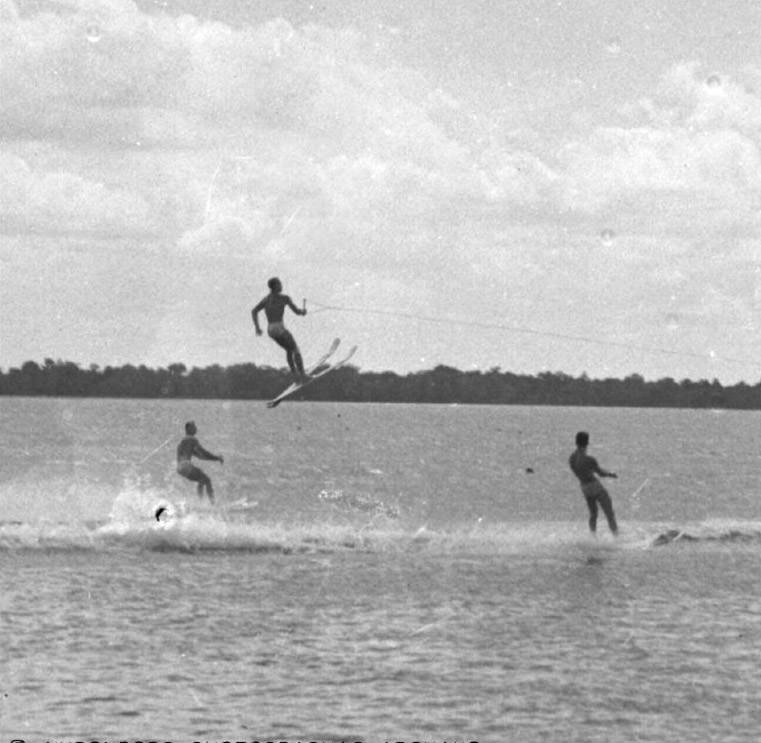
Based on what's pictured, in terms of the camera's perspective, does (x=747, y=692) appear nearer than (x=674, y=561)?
Yes

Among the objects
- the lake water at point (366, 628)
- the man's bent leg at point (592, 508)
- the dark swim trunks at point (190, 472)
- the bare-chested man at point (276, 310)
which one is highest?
the bare-chested man at point (276, 310)

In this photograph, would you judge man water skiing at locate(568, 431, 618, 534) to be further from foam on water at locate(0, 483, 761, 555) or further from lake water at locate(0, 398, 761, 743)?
foam on water at locate(0, 483, 761, 555)

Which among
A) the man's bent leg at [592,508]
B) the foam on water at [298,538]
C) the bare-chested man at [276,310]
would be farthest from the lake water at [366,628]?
the bare-chested man at [276,310]

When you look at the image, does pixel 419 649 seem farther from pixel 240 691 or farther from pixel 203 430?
pixel 203 430

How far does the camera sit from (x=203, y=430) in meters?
148

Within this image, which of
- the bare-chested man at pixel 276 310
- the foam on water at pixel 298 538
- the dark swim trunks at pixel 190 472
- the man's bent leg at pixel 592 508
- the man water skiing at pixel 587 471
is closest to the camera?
the bare-chested man at pixel 276 310

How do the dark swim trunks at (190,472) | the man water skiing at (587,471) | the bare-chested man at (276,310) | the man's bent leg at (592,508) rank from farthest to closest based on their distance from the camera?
the dark swim trunks at (190,472), the man's bent leg at (592,508), the man water skiing at (587,471), the bare-chested man at (276,310)

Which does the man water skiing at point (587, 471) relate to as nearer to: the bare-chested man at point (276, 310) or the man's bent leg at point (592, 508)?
the man's bent leg at point (592, 508)

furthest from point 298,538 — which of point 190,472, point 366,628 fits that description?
point 366,628

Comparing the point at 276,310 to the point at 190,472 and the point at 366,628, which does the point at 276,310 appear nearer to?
the point at 366,628

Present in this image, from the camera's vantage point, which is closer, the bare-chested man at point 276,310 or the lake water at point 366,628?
the lake water at point 366,628

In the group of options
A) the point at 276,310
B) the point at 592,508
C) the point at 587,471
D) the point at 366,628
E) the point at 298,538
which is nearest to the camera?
the point at 366,628

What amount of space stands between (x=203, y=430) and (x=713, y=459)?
52.1 metres

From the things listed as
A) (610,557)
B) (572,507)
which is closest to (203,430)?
(572,507)
